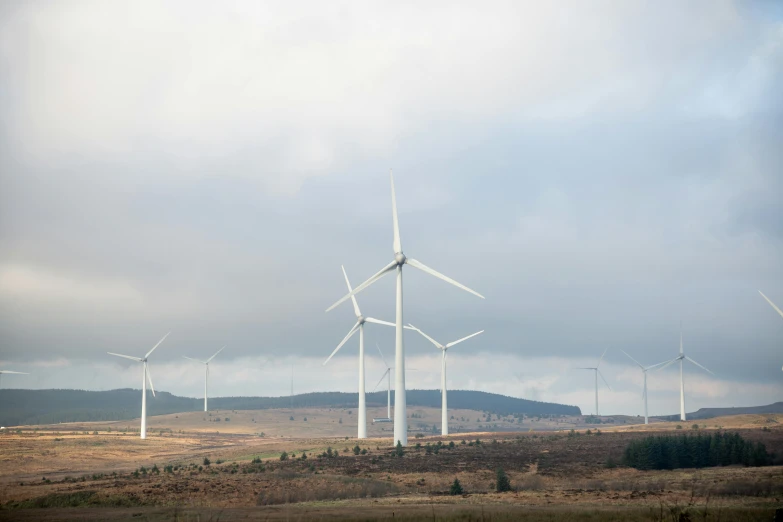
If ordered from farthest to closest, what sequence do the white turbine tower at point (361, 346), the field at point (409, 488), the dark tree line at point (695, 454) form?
the white turbine tower at point (361, 346) < the dark tree line at point (695, 454) < the field at point (409, 488)

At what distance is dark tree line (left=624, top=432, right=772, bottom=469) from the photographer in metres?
86.3

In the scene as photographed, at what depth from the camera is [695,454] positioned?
8850 centimetres

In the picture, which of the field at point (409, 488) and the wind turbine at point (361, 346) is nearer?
the field at point (409, 488)

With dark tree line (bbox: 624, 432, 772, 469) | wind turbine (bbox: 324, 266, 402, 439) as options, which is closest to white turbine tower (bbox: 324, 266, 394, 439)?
wind turbine (bbox: 324, 266, 402, 439)

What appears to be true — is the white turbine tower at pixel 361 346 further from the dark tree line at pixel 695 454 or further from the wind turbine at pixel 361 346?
the dark tree line at pixel 695 454

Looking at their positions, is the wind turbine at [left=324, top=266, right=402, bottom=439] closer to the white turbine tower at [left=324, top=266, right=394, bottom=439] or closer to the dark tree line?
the white turbine tower at [left=324, top=266, right=394, bottom=439]

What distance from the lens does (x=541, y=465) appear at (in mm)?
91250

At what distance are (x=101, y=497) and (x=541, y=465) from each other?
161 ft

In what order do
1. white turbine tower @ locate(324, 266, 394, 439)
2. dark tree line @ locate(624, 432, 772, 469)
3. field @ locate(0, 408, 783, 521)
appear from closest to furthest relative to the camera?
1. field @ locate(0, 408, 783, 521)
2. dark tree line @ locate(624, 432, 772, 469)
3. white turbine tower @ locate(324, 266, 394, 439)

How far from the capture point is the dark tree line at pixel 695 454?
8631 cm

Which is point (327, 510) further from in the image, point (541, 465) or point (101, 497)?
point (541, 465)

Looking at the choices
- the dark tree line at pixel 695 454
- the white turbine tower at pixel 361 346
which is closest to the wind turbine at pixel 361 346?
the white turbine tower at pixel 361 346

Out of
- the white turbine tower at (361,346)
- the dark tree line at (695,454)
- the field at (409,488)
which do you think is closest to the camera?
the field at (409,488)

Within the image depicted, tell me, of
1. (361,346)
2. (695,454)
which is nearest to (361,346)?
(361,346)
